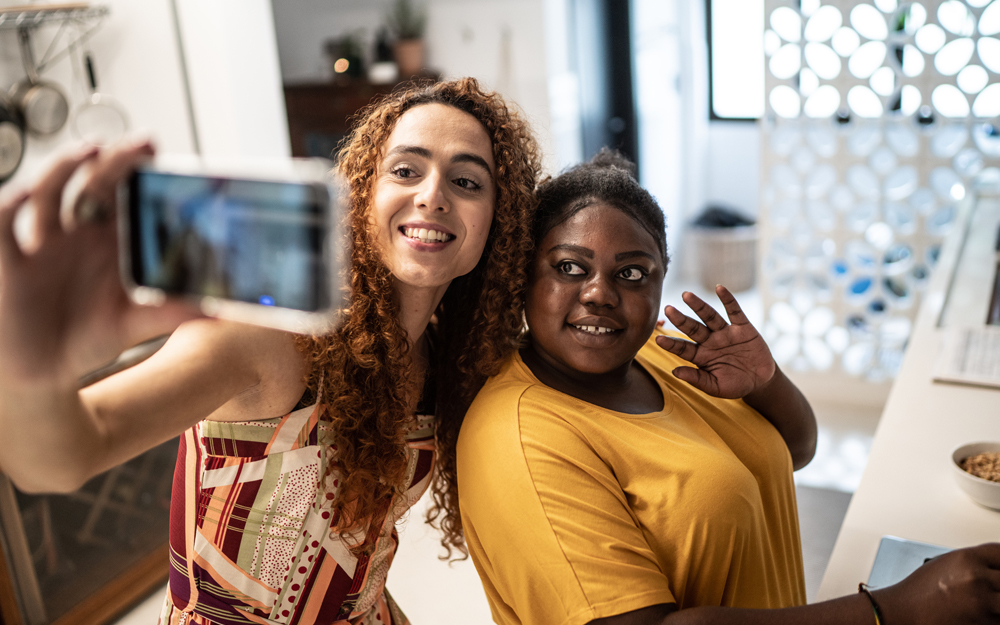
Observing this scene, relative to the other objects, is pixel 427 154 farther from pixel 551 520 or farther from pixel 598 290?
pixel 551 520

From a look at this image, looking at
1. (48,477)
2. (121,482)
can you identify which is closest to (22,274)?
(48,477)

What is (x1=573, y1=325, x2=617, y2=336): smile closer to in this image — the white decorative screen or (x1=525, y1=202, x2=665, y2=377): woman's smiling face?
(x1=525, y1=202, x2=665, y2=377): woman's smiling face

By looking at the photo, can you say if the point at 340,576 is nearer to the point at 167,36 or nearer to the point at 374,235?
the point at 374,235

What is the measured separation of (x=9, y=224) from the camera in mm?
477

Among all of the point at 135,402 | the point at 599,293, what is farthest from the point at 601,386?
the point at 135,402

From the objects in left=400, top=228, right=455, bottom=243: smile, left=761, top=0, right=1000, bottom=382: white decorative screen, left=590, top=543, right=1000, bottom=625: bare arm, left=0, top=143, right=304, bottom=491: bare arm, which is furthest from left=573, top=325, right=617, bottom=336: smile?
left=761, top=0, right=1000, bottom=382: white decorative screen

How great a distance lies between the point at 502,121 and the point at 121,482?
194 cm

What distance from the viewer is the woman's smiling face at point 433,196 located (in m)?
1.00

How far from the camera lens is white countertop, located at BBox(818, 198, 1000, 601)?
1.27 meters

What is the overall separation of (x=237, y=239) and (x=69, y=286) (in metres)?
0.12

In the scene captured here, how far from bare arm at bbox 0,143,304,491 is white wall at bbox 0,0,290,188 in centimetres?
245

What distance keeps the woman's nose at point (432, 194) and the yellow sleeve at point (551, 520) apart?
270 millimetres

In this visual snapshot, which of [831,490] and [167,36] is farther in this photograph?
[167,36]

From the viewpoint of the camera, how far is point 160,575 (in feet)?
8.06
